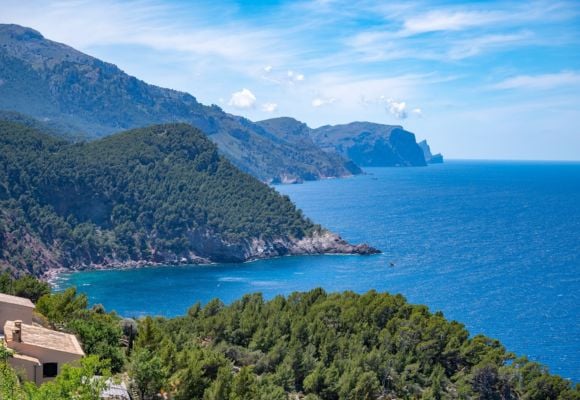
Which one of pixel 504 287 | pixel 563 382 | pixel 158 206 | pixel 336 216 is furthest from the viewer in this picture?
pixel 336 216

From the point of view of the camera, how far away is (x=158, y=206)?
14638 cm

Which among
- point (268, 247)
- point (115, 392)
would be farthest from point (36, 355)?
point (268, 247)

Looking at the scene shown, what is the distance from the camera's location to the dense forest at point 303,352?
35.6 meters

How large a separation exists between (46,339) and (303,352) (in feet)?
63.6

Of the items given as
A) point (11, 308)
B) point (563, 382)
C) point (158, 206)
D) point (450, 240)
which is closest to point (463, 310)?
point (563, 382)

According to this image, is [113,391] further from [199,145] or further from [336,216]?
[336,216]

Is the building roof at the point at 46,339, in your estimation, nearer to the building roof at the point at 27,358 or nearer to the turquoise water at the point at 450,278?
the building roof at the point at 27,358

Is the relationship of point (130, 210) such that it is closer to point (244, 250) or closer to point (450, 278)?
point (244, 250)

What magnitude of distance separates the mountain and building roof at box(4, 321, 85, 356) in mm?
87955

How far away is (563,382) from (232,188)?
11917 cm

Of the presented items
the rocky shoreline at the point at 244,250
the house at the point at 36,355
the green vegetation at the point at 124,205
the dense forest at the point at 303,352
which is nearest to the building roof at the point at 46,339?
the house at the point at 36,355

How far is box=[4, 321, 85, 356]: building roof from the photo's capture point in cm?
3064

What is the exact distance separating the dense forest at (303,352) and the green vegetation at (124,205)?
2947 inches

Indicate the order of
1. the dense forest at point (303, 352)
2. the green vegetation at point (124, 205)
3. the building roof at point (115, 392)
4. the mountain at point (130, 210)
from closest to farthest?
1. the building roof at point (115, 392)
2. the dense forest at point (303, 352)
3. the green vegetation at point (124, 205)
4. the mountain at point (130, 210)
